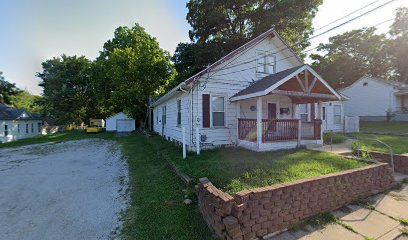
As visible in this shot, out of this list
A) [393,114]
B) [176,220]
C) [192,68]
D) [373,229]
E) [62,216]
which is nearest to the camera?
[373,229]

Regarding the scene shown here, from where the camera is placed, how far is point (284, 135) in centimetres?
870

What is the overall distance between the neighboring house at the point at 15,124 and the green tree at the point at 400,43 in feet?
178

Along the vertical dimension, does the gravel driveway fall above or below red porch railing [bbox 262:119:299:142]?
below

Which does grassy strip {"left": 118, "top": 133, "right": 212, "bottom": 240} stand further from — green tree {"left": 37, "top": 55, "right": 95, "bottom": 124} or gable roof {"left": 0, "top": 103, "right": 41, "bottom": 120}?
green tree {"left": 37, "top": 55, "right": 95, "bottom": 124}

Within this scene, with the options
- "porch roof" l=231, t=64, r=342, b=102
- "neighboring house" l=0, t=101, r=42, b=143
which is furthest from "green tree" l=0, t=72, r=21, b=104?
"porch roof" l=231, t=64, r=342, b=102

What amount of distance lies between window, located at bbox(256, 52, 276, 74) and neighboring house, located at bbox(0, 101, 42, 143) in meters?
28.1

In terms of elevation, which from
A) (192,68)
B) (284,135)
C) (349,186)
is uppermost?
(192,68)

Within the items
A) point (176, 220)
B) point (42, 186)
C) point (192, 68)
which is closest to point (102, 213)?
point (176, 220)

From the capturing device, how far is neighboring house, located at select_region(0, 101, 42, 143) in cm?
2289

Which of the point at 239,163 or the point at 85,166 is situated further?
the point at 85,166

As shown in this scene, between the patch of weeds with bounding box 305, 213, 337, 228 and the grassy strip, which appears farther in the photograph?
the patch of weeds with bounding box 305, 213, 337, 228

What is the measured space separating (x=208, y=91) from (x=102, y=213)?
629 cm

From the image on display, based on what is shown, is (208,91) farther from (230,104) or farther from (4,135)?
(4,135)

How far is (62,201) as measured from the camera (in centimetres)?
505
